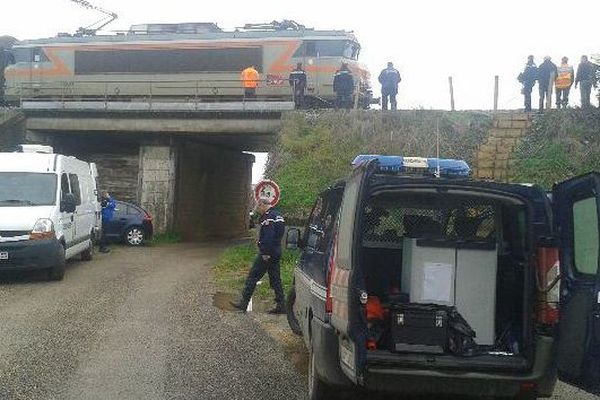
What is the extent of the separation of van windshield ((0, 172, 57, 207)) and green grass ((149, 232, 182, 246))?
32.2 ft

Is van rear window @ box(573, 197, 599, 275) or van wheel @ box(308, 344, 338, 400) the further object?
van wheel @ box(308, 344, 338, 400)

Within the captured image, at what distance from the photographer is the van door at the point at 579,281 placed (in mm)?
4945

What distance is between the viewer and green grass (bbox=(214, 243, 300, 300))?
12430mm

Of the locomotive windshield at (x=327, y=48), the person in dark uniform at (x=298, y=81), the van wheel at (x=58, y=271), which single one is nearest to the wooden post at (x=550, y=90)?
the locomotive windshield at (x=327, y=48)

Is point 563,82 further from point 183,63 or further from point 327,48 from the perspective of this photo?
point 183,63

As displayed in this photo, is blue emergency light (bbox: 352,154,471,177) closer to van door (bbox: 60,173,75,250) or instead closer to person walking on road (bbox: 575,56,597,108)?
van door (bbox: 60,173,75,250)

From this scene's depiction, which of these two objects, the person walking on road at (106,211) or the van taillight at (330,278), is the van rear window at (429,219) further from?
the person walking on road at (106,211)

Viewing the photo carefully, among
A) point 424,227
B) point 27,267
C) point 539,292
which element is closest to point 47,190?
point 27,267

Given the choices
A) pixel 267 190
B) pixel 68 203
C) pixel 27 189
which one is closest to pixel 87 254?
pixel 68 203

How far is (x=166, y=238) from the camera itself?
24031mm

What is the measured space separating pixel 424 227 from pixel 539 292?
1240 mm

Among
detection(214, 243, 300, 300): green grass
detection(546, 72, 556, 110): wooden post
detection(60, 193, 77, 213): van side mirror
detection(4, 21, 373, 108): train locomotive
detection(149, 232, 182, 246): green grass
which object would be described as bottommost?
detection(149, 232, 182, 246): green grass

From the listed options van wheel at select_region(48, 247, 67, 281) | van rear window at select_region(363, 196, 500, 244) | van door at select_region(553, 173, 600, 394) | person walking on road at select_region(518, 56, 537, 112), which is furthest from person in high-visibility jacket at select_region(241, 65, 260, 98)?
van door at select_region(553, 173, 600, 394)

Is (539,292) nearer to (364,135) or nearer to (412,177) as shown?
(412,177)
